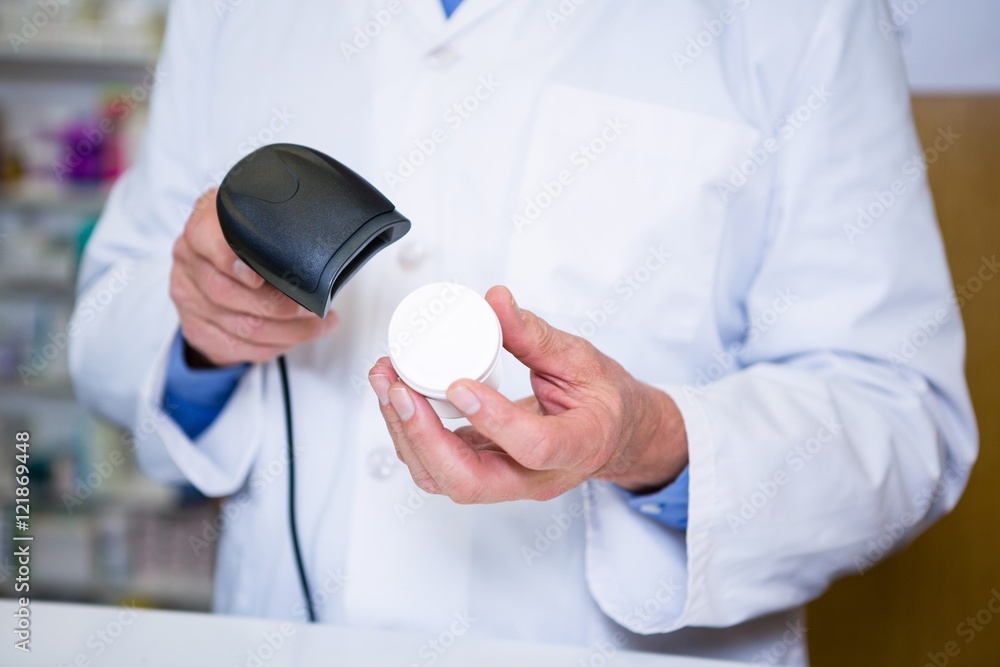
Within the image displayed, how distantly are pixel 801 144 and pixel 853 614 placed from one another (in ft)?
3.07

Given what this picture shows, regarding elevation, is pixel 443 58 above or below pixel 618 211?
above

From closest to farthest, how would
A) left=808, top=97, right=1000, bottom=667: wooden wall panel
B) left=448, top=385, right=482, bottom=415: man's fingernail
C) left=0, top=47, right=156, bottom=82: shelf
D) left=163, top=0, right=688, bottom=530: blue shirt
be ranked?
left=448, top=385, right=482, bottom=415: man's fingernail → left=163, top=0, right=688, bottom=530: blue shirt → left=808, top=97, right=1000, bottom=667: wooden wall panel → left=0, top=47, right=156, bottom=82: shelf

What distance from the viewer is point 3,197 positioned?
1.79 meters

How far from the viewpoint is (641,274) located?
694mm

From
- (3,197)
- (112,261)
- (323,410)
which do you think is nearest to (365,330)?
(323,410)

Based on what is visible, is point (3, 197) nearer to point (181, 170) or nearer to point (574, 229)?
point (181, 170)

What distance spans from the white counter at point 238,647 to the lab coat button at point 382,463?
151mm

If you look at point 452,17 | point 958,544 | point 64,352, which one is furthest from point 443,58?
point 64,352

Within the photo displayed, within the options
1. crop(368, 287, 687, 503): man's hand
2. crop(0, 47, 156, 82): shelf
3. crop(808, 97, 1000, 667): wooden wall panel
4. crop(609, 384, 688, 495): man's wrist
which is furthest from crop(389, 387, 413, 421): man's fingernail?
crop(0, 47, 156, 82): shelf

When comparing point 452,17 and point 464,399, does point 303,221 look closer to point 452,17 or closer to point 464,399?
point 464,399

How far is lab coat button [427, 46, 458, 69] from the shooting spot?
70 cm

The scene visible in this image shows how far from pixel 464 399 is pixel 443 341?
0.05 metres

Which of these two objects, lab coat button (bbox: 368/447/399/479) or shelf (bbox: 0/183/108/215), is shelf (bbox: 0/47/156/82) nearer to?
shelf (bbox: 0/183/108/215)

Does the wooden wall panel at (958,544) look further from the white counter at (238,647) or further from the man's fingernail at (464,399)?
the man's fingernail at (464,399)
